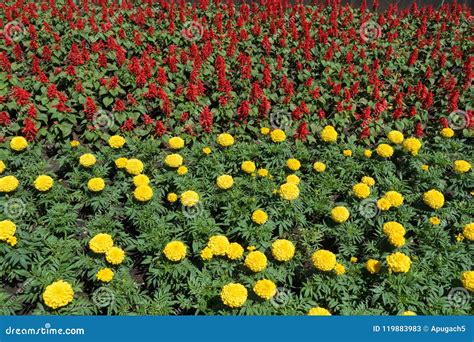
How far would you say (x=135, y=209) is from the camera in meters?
4.41

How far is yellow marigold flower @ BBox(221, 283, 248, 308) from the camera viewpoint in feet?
11.0

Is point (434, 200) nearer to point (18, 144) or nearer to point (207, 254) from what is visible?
point (207, 254)

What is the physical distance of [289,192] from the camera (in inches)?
173

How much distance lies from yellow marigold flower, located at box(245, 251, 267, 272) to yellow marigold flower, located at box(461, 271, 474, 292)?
1.64 metres

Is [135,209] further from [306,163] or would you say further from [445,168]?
[445,168]

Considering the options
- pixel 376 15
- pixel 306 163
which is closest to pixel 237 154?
pixel 306 163

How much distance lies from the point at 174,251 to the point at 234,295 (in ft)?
2.35

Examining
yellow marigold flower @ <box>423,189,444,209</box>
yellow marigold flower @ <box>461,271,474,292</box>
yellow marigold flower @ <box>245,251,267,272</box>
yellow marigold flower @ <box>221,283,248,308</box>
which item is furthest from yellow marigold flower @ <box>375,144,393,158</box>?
yellow marigold flower @ <box>221,283,248,308</box>

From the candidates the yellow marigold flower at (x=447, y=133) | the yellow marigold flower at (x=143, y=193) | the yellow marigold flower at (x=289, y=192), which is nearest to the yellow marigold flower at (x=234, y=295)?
the yellow marigold flower at (x=289, y=192)

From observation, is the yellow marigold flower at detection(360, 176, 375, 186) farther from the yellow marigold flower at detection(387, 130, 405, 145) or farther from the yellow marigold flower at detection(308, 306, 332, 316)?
the yellow marigold flower at detection(308, 306, 332, 316)

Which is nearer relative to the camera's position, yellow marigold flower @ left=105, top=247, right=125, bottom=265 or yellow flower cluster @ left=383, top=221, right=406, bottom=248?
yellow marigold flower @ left=105, top=247, right=125, bottom=265

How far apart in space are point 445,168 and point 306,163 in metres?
1.63

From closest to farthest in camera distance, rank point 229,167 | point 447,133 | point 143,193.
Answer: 1. point 143,193
2. point 229,167
3. point 447,133

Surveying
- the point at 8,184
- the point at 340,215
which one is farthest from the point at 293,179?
the point at 8,184
